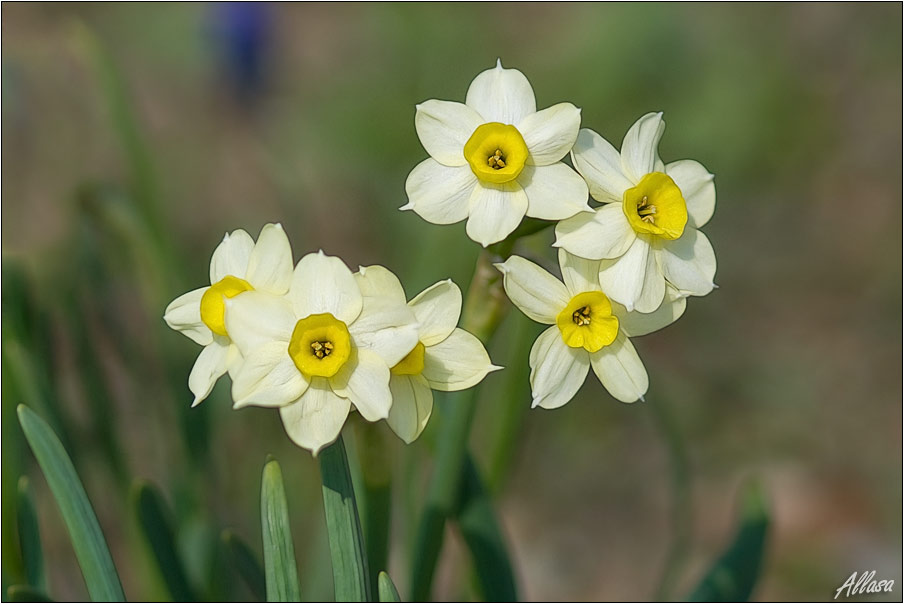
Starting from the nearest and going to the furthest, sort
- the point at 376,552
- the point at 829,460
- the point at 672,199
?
the point at 672,199
the point at 376,552
the point at 829,460

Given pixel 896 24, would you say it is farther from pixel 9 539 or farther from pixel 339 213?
pixel 9 539

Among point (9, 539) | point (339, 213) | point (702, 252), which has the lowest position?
point (9, 539)

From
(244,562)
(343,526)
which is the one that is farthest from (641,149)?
(244,562)

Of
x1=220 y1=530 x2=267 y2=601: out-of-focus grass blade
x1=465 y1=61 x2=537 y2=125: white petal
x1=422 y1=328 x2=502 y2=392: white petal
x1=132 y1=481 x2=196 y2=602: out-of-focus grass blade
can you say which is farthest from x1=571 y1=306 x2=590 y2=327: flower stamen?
x1=132 y1=481 x2=196 y2=602: out-of-focus grass blade

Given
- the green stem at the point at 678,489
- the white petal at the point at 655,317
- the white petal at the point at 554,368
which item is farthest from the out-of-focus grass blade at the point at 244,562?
the green stem at the point at 678,489

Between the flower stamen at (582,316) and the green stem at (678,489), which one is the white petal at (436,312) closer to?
the flower stamen at (582,316)

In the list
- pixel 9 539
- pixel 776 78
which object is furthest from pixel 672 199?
pixel 776 78

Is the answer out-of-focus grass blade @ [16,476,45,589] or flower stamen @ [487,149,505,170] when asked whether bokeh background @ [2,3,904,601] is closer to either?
out-of-focus grass blade @ [16,476,45,589]
